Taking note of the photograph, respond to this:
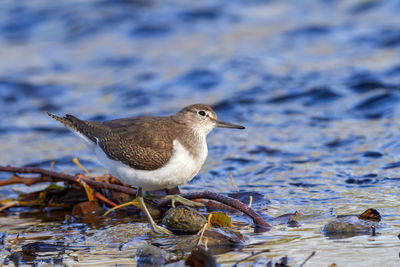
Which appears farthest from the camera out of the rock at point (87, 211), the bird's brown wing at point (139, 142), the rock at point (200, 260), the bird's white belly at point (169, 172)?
the rock at point (87, 211)

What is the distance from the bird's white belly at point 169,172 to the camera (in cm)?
529

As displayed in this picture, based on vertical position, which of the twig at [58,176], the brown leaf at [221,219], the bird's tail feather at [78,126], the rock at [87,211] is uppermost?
the bird's tail feather at [78,126]

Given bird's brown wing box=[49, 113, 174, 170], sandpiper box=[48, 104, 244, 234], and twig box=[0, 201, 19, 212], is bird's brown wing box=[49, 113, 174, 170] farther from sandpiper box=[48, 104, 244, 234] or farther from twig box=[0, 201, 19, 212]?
twig box=[0, 201, 19, 212]

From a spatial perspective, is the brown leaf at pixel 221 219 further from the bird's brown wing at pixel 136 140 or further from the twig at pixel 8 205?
the twig at pixel 8 205

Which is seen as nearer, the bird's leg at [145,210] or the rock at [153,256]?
the rock at [153,256]

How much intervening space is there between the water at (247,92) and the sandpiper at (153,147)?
2.00 feet

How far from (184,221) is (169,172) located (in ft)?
1.54

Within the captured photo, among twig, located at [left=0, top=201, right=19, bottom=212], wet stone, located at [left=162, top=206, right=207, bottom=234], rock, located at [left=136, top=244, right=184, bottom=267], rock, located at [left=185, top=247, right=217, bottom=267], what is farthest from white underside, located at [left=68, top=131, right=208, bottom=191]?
twig, located at [left=0, top=201, right=19, bottom=212]

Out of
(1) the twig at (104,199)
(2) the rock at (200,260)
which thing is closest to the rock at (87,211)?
(1) the twig at (104,199)

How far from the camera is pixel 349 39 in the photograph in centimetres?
1284

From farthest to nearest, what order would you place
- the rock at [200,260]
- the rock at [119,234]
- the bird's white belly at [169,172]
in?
the bird's white belly at [169,172] < the rock at [119,234] < the rock at [200,260]

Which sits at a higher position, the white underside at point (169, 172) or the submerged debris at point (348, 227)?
the white underside at point (169, 172)

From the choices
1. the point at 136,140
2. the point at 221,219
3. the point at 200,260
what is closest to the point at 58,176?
the point at 136,140

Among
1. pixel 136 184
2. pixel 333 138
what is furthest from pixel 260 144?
pixel 136 184
